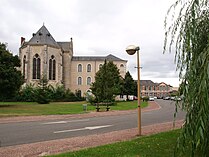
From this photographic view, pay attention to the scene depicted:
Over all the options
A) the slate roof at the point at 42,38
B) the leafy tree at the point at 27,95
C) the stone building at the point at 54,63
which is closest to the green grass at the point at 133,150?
the leafy tree at the point at 27,95

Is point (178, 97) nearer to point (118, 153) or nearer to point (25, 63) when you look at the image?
point (118, 153)

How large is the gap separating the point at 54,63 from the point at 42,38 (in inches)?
279

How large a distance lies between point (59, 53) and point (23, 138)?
205 feet

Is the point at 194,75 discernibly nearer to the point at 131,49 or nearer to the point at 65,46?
the point at 131,49

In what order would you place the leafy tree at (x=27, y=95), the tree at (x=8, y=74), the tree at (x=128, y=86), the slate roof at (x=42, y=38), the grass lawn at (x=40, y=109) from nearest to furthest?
the grass lawn at (x=40, y=109) → the tree at (x=8, y=74) → the leafy tree at (x=27, y=95) → the tree at (x=128, y=86) → the slate roof at (x=42, y=38)

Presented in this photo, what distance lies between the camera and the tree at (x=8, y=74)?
3359 centimetres

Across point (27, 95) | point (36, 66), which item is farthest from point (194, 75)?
point (36, 66)

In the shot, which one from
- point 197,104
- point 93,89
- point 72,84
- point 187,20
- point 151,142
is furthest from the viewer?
point 72,84

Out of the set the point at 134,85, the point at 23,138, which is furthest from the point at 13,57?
the point at 134,85

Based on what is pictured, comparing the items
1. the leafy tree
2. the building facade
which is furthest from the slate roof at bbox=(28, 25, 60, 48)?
the building facade

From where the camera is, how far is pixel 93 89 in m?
42.5

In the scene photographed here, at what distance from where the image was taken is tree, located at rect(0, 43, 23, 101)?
110 feet

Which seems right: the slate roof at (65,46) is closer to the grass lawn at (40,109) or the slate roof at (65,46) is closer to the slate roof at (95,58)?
the slate roof at (95,58)

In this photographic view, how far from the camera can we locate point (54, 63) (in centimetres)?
7131
